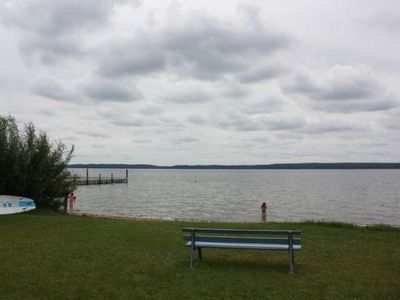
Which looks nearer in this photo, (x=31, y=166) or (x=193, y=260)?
(x=193, y=260)

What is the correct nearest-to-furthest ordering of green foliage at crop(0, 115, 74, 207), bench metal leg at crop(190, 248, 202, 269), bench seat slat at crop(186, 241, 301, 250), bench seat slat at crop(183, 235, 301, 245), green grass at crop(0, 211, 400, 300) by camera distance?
green grass at crop(0, 211, 400, 300), bench seat slat at crop(186, 241, 301, 250), bench seat slat at crop(183, 235, 301, 245), bench metal leg at crop(190, 248, 202, 269), green foliage at crop(0, 115, 74, 207)

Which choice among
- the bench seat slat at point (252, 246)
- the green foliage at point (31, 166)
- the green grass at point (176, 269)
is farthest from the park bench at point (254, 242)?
the green foliage at point (31, 166)

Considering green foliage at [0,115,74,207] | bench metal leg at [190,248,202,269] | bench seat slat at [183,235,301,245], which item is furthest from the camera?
green foliage at [0,115,74,207]

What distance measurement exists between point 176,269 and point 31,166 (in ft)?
55.4

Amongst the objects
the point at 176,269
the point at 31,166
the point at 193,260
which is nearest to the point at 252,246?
the point at 193,260

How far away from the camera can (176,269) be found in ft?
28.7

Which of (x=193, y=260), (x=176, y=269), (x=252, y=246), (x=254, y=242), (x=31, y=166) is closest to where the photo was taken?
(x=252, y=246)

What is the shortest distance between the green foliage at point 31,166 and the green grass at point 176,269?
386 inches

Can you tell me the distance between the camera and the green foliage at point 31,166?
22.1 meters

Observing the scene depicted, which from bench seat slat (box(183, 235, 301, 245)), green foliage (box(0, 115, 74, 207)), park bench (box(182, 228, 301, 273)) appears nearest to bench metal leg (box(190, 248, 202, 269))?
park bench (box(182, 228, 301, 273))

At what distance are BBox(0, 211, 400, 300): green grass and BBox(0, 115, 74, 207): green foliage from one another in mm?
9801

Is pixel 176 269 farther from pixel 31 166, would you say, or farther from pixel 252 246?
pixel 31 166

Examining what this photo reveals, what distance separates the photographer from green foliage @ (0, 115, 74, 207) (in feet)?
72.5

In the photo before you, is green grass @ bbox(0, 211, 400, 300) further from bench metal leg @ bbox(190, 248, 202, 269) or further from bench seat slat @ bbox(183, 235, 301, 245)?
bench seat slat @ bbox(183, 235, 301, 245)
